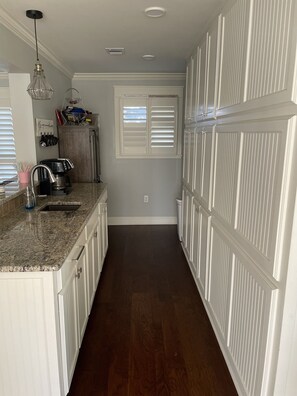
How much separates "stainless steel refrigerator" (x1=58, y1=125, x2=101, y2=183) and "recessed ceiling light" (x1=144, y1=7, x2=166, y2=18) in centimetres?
185

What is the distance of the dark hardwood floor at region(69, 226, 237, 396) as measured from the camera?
1835mm

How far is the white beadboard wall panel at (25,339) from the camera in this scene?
1.45 meters

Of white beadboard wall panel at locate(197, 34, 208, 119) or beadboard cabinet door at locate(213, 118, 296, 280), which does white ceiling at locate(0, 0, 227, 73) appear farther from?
beadboard cabinet door at locate(213, 118, 296, 280)

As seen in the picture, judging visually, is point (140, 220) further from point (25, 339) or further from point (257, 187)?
point (257, 187)

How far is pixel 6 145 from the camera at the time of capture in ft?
13.3

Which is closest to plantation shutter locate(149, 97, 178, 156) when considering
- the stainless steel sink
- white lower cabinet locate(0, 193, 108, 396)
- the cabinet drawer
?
the stainless steel sink

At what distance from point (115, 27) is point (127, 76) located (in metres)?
2.06

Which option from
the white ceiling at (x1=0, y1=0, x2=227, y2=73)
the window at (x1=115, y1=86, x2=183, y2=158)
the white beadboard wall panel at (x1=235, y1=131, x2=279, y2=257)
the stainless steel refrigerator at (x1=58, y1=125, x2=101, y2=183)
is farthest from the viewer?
the window at (x1=115, y1=86, x2=183, y2=158)

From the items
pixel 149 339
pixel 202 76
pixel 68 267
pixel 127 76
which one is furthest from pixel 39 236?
pixel 127 76

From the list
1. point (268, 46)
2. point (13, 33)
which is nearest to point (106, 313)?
point (268, 46)

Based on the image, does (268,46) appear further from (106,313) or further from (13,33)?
(106,313)

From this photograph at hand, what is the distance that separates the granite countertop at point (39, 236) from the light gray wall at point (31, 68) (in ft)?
3.18

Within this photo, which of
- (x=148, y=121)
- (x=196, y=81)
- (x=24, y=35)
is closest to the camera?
(x=24, y=35)

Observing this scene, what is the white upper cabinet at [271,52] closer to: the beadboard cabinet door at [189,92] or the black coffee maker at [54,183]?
the beadboard cabinet door at [189,92]
